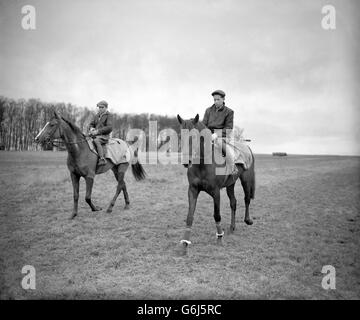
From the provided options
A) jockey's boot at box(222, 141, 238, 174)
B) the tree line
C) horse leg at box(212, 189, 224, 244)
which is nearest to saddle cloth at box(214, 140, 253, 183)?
jockey's boot at box(222, 141, 238, 174)

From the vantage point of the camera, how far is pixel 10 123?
5347 cm

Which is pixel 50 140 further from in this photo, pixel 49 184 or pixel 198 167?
pixel 49 184

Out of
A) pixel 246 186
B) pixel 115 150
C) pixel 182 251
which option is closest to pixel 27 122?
pixel 115 150

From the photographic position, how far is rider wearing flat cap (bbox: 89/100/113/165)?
8.79 meters

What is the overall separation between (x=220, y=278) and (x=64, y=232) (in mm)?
4301

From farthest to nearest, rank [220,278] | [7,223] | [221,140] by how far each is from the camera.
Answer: [7,223]
[221,140]
[220,278]

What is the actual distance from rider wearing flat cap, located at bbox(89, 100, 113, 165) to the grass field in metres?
2.19

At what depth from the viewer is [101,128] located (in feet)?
29.3

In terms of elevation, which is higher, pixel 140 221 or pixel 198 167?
pixel 198 167

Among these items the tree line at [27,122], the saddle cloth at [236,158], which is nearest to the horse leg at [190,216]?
the saddle cloth at [236,158]

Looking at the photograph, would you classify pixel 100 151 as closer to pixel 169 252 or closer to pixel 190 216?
pixel 190 216

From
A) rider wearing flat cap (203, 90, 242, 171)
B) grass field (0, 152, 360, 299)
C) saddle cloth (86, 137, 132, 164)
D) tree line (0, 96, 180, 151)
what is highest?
tree line (0, 96, 180, 151)

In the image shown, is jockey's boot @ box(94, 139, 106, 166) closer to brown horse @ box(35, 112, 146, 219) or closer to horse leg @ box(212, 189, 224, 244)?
brown horse @ box(35, 112, 146, 219)
